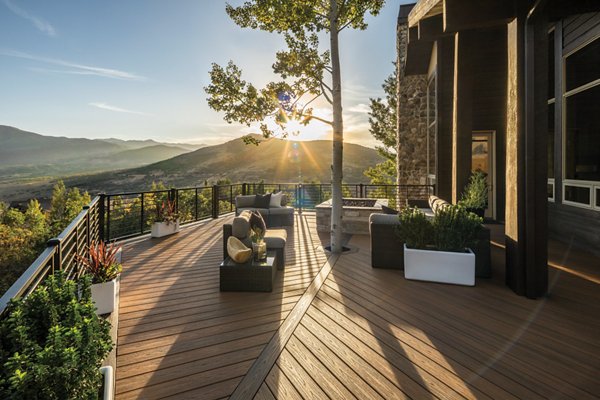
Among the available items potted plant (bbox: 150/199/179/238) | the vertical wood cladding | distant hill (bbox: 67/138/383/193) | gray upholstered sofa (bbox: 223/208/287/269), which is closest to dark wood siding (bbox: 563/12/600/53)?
the vertical wood cladding

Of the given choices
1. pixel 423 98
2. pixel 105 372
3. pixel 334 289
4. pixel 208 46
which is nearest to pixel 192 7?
pixel 208 46

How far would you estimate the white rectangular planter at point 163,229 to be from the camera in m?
6.00

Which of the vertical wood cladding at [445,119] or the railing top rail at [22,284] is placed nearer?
the railing top rail at [22,284]

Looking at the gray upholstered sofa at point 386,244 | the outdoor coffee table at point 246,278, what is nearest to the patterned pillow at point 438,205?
the gray upholstered sofa at point 386,244

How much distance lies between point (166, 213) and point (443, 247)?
5.60m

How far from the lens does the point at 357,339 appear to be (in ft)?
7.40

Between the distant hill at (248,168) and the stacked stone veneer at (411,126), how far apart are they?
110 feet

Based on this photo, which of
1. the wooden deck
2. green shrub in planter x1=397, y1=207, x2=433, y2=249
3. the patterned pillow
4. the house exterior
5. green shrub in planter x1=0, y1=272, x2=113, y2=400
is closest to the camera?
green shrub in planter x1=0, y1=272, x2=113, y2=400

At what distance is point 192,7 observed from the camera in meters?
7.13

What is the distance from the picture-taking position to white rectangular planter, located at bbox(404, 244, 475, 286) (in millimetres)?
3305

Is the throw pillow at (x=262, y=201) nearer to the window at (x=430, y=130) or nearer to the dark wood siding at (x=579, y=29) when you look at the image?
the window at (x=430, y=130)

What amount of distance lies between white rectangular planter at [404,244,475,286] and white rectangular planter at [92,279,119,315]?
3.33m

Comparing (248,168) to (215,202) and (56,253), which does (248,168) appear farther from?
(56,253)

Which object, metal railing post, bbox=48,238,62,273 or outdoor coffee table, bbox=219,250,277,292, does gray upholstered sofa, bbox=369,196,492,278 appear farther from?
metal railing post, bbox=48,238,62,273
